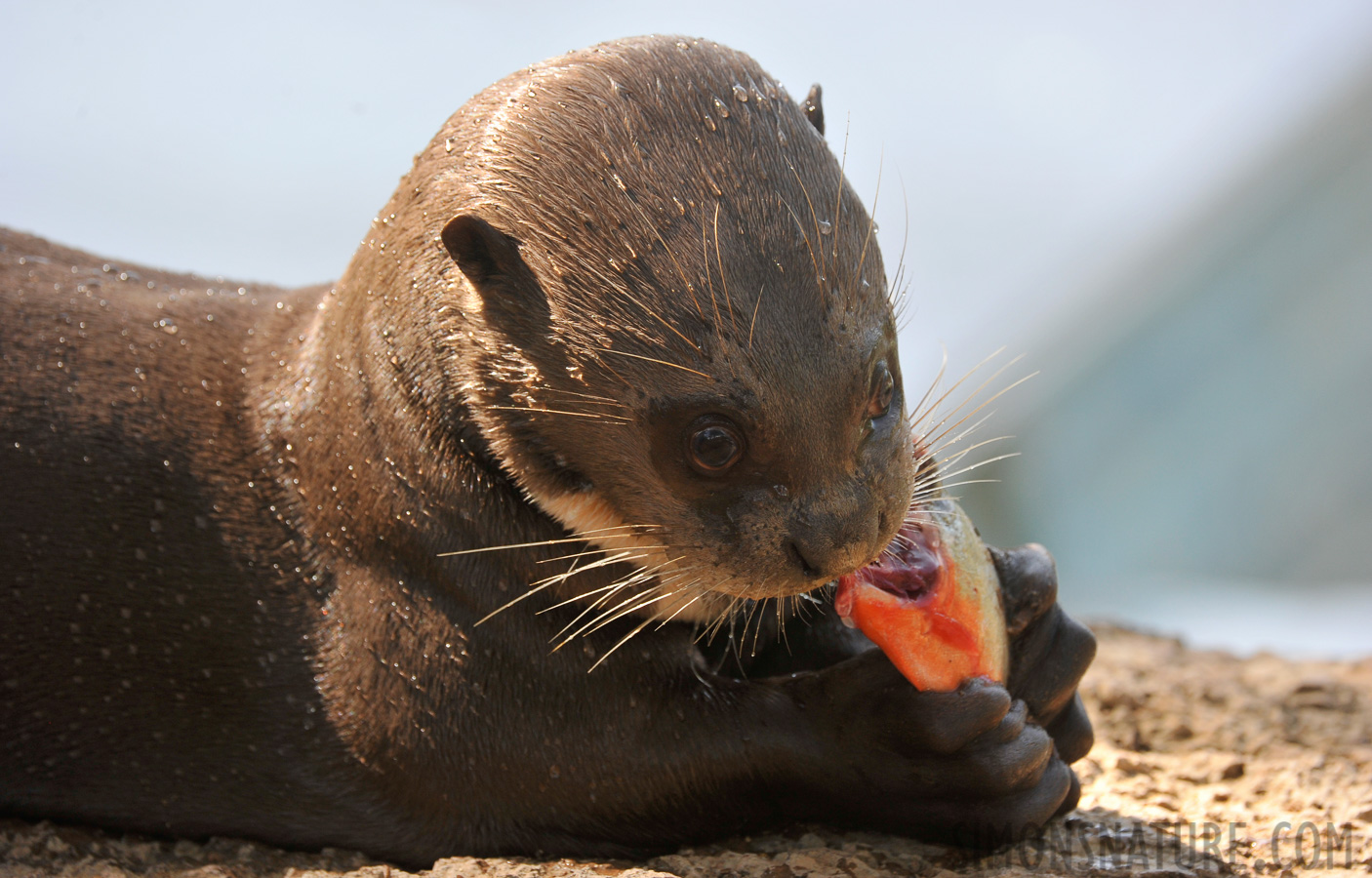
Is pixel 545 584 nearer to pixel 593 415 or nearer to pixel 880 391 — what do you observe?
pixel 593 415

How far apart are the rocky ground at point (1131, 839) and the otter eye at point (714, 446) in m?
0.69

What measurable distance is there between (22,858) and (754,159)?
183cm

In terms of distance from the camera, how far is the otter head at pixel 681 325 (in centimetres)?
184

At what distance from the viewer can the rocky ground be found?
81.7 inches

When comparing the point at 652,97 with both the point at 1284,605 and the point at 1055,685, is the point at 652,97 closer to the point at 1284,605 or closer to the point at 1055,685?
the point at 1055,685

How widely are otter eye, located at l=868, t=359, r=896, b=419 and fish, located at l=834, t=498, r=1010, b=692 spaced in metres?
0.28

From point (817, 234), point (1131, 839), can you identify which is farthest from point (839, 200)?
point (1131, 839)

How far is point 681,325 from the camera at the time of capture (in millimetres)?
1841

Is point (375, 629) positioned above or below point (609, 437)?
below

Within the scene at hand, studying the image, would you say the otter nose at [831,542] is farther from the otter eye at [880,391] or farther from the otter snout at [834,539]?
the otter eye at [880,391]

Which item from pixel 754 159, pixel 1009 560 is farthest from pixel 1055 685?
pixel 754 159

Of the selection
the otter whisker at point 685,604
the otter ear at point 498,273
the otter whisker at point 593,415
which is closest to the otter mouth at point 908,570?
the otter whisker at point 685,604

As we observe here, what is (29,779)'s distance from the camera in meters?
2.38

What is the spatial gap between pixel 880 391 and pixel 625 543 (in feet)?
1.68
